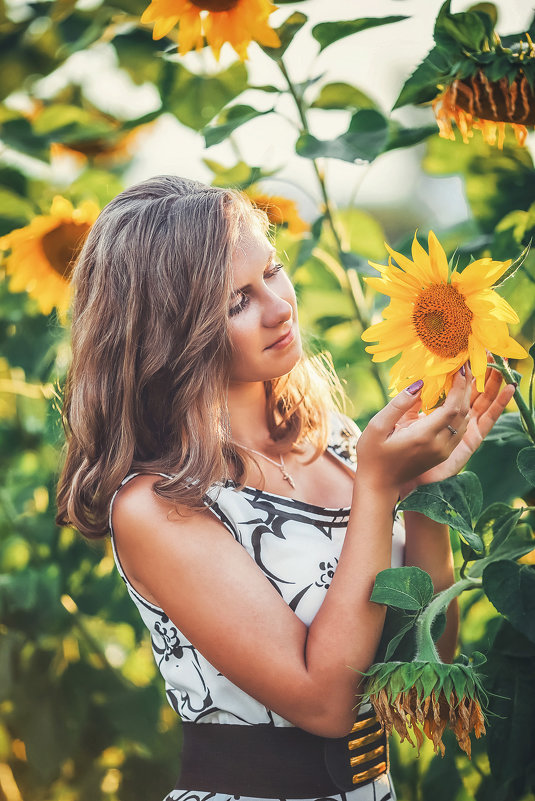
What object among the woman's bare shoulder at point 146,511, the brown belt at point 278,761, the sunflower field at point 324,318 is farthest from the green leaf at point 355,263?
the brown belt at point 278,761

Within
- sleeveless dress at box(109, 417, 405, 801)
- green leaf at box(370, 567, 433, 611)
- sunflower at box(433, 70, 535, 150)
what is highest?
sunflower at box(433, 70, 535, 150)

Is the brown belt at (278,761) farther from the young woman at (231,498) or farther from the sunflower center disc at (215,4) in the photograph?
the sunflower center disc at (215,4)

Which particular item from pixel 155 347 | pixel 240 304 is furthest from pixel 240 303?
pixel 155 347

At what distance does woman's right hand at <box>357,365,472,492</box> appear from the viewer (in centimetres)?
64

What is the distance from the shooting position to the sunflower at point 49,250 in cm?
123

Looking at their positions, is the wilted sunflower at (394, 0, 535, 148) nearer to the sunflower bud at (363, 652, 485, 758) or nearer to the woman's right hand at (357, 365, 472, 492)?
the woman's right hand at (357, 365, 472, 492)

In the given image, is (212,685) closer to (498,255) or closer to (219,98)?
(498,255)

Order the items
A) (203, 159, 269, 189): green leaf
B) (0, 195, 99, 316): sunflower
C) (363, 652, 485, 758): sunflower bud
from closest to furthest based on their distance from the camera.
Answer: (363, 652, 485, 758): sunflower bud
(203, 159, 269, 189): green leaf
(0, 195, 99, 316): sunflower

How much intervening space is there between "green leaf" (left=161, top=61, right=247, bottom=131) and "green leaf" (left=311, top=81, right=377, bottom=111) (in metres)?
0.10

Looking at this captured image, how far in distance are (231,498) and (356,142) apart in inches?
15.2

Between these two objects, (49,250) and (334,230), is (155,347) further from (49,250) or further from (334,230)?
(49,250)

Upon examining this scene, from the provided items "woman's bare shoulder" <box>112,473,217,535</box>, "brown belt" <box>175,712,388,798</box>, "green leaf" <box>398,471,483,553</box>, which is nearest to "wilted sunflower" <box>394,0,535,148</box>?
"green leaf" <box>398,471,483,553</box>

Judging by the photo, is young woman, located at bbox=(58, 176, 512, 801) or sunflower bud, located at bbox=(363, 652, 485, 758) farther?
young woman, located at bbox=(58, 176, 512, 801)

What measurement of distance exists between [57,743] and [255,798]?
672mm
